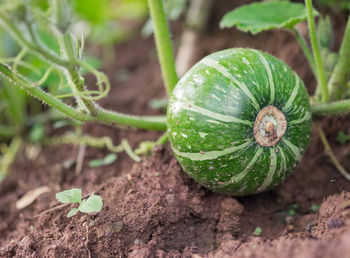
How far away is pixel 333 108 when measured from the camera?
8.50 feet

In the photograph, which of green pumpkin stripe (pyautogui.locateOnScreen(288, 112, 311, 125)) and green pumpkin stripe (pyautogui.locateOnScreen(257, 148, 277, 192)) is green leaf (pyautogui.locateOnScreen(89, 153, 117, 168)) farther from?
green pumpkin stripe (pyautogui.locateOnScreen(288, 112, 311, 125))

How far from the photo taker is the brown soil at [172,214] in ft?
6.62

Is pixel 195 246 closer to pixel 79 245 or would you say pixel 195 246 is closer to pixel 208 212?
pixel 208 212

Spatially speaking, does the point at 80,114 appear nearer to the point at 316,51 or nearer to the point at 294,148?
the point at 294,148

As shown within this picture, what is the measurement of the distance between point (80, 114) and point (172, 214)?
79cm

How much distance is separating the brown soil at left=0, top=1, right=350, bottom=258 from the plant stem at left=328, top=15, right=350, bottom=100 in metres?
0.23

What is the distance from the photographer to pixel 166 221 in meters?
2.26

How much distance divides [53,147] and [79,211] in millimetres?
1430

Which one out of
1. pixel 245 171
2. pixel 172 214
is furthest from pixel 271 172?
pixel 172 214

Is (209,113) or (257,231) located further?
(257,231)

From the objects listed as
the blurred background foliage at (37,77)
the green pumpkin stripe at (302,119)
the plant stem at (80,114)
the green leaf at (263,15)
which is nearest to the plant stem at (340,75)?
the green leaf at (263,15)

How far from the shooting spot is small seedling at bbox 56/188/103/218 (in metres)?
2.09

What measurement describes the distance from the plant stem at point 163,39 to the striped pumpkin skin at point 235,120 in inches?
20.6

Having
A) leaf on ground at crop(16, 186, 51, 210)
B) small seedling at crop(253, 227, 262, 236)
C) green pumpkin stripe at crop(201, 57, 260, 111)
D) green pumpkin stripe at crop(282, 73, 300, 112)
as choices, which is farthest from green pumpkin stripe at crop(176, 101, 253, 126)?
leaf on ground at crop(16, 186, 51, 210)
